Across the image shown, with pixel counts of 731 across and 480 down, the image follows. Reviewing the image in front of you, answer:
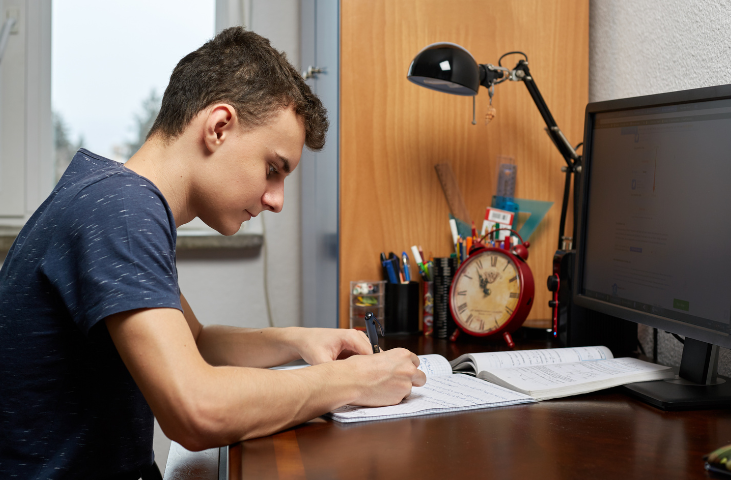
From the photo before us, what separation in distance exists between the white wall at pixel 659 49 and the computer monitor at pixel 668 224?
0.80ft

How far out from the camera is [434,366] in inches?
36.7

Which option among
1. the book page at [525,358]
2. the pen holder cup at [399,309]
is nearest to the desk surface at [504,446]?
the book page at [525,358]

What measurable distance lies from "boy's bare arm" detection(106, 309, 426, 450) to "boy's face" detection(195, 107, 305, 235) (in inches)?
9.9

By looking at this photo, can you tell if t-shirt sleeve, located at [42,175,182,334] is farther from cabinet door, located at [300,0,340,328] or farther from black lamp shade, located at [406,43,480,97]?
cabinet door, located at [300,0,340,328]

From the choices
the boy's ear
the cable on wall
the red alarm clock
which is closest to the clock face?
the red alarm clock

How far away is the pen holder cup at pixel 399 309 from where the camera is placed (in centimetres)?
131

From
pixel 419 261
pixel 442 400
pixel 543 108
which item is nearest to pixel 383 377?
pixel 442 400

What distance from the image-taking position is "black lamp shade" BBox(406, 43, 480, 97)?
115cm

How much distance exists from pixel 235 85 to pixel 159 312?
14.0 inches

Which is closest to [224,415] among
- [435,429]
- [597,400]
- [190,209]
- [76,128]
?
[435,429]

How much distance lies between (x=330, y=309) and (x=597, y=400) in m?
0.87

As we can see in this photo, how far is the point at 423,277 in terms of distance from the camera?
4.41 ft

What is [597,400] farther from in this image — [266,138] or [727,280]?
[266,138]

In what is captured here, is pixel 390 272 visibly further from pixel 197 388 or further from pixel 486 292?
pixel 197 388
